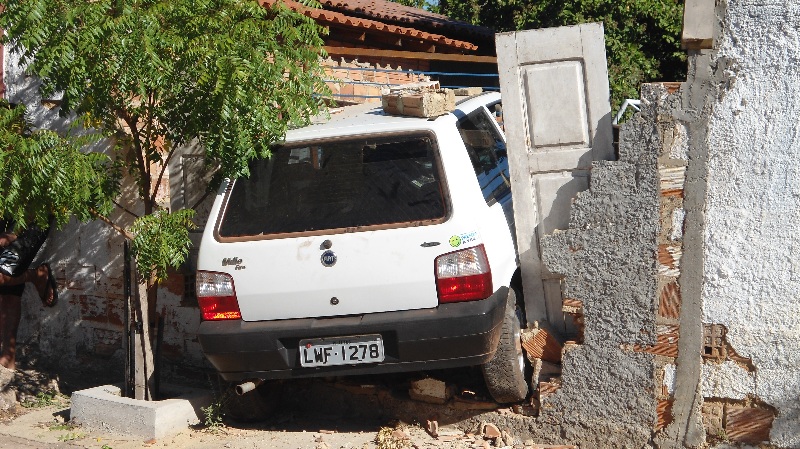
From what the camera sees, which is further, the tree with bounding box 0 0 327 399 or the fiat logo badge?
the tree with bounding box 0 0 327 399

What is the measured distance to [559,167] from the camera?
5496 mm

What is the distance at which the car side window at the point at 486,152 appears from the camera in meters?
5.68

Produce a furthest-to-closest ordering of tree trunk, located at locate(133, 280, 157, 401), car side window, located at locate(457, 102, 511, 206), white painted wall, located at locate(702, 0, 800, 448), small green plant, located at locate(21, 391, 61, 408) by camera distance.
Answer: small green plant, located at locate(21, 391, 61, 408) < tree trunk, located at locate(133, 280, 157, 401) < car side window, located at locate(457, 102, 511, 206) < white painted wall, located at locate(702, 0, 800, 448)

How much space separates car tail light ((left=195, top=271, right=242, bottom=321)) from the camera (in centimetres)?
523

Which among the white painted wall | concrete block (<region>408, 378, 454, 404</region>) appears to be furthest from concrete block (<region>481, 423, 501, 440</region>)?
the white painted wall

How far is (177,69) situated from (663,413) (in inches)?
129

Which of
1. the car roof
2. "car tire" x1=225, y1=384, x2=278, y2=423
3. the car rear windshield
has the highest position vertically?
the car roof

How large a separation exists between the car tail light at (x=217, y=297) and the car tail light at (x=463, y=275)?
1125 mm

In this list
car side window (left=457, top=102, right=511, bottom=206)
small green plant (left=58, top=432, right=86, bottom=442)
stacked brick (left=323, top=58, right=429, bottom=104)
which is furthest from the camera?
stacked brick (left=323, top=58, right=429, bottom=104)

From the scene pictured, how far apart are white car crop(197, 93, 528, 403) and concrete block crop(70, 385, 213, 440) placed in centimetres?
78

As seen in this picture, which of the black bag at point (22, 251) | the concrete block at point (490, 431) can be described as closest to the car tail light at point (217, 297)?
the concrete block at point (490, 431)

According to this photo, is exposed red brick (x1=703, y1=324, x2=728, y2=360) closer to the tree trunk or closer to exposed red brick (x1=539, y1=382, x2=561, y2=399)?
exposed red brick (x1=539, y1=382, x2=561, y2=399)

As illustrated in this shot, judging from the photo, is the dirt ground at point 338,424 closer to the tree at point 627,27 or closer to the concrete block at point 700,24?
the concrete block at point 700,24

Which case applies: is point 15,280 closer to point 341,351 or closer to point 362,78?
point 341,351
